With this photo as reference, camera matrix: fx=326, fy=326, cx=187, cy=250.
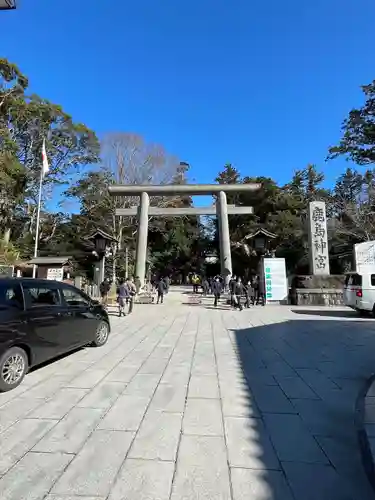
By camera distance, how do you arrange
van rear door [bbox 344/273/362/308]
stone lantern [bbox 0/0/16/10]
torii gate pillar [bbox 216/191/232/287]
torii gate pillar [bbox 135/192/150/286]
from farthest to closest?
1. torii gate pillar [bbox 216/191/232/287]
2. torii gate pillar [bbox 135/192/150/286]
3. van rear door [bbox 344/273/362/308]
4. stone lantern [bbox 0/0/16/10]

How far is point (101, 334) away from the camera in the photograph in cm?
744

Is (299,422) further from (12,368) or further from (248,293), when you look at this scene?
(248,293)

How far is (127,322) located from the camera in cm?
1100

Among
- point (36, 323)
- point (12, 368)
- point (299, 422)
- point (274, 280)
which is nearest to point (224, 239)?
point (274, 280)

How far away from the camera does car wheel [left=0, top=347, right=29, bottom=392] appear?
4405mm

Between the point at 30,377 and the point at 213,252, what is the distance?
130ft

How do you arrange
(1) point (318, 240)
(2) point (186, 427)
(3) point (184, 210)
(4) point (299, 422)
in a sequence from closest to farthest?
(2) point (186, 427)
(4) point (299, 422)
(1) point (318, 240)
(3) point (184, 210)

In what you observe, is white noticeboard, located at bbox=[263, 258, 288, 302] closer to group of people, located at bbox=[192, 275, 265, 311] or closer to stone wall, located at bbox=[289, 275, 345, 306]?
group of people, located at bbox=[192, 275, 265, 311]

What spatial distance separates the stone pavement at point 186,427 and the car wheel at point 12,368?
5.3 inches

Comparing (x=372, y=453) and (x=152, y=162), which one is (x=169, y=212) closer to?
(x=152, y=162)

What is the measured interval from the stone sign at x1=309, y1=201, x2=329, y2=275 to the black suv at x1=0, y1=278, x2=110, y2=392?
44.9 feet

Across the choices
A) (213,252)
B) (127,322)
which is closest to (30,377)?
(127,322)

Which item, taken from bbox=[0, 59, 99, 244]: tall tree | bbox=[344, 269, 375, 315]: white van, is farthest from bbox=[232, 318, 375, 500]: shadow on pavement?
bbox=[0, 59, 99, 244]: tall tree

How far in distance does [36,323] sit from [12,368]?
2.35 ft
